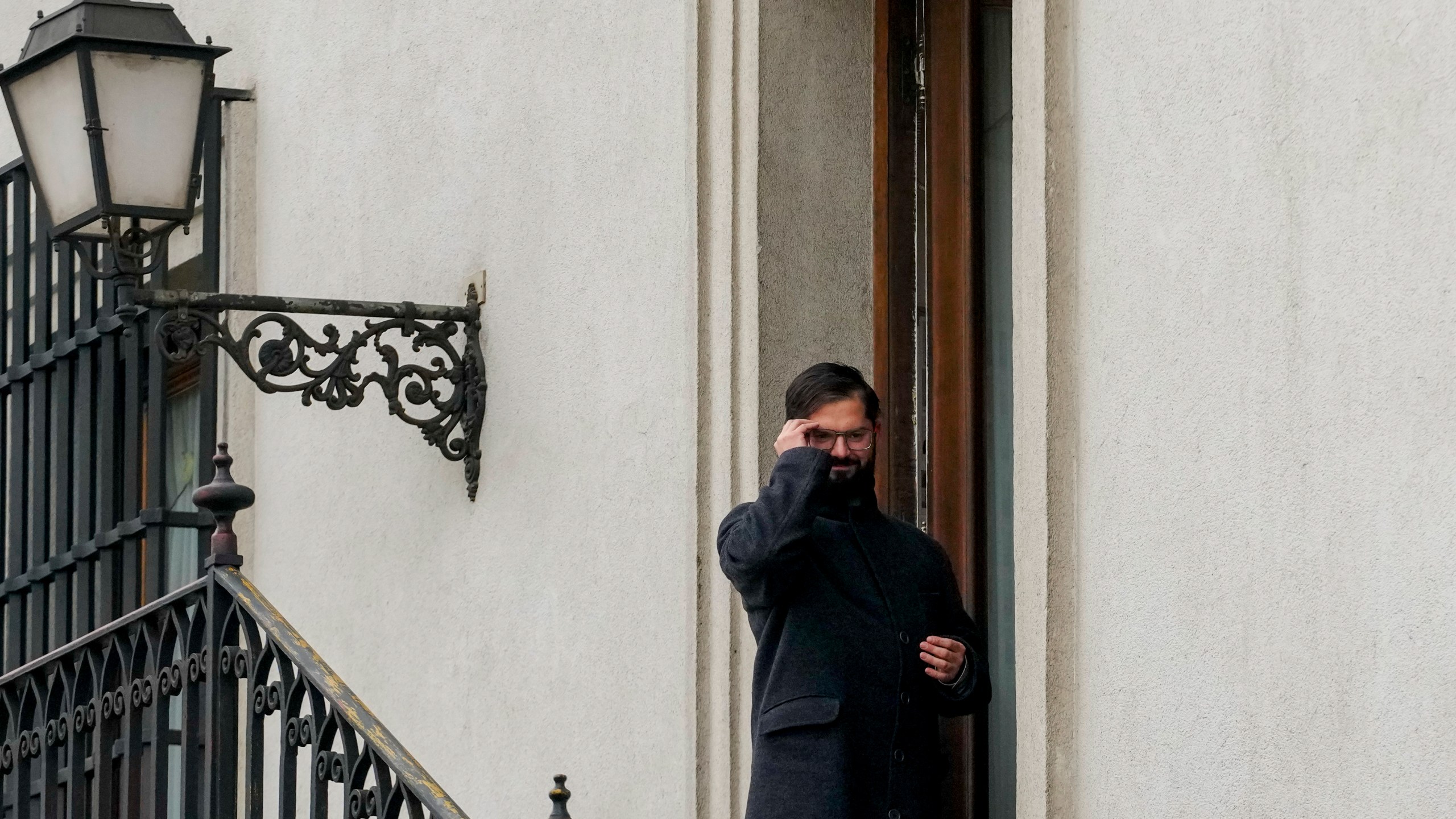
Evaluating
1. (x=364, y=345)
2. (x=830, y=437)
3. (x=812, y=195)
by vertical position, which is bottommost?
(x=830, y=437)

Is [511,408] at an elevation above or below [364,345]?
below

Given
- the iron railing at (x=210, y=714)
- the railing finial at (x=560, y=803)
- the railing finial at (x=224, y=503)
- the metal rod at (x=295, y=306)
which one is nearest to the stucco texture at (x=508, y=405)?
the metal rod at (x=295, y=306)

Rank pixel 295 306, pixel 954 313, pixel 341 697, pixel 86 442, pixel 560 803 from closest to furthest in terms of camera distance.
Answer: pixel 560 803, pixel 341 697, pixel 954 313, pixel 295 306, pixel 86 442

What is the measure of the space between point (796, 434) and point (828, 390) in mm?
94

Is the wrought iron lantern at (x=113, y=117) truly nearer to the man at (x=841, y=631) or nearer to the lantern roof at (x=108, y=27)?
the lantern roof at (x=108, y=27)

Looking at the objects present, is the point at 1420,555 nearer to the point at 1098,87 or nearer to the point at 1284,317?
the point at 1284,317

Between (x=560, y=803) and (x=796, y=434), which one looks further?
(x=796, y=434)

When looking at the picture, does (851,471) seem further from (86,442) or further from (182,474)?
(182,474)

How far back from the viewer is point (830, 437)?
4137mm

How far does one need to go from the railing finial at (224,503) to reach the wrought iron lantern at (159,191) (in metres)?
1.01

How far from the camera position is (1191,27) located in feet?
12.9

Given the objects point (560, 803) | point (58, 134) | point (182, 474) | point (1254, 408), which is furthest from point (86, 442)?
point (1254, 408)

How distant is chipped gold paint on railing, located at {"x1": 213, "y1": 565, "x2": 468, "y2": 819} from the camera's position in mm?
3965

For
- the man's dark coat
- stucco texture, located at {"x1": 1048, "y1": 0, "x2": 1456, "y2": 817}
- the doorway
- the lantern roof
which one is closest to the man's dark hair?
the man's dark coat
